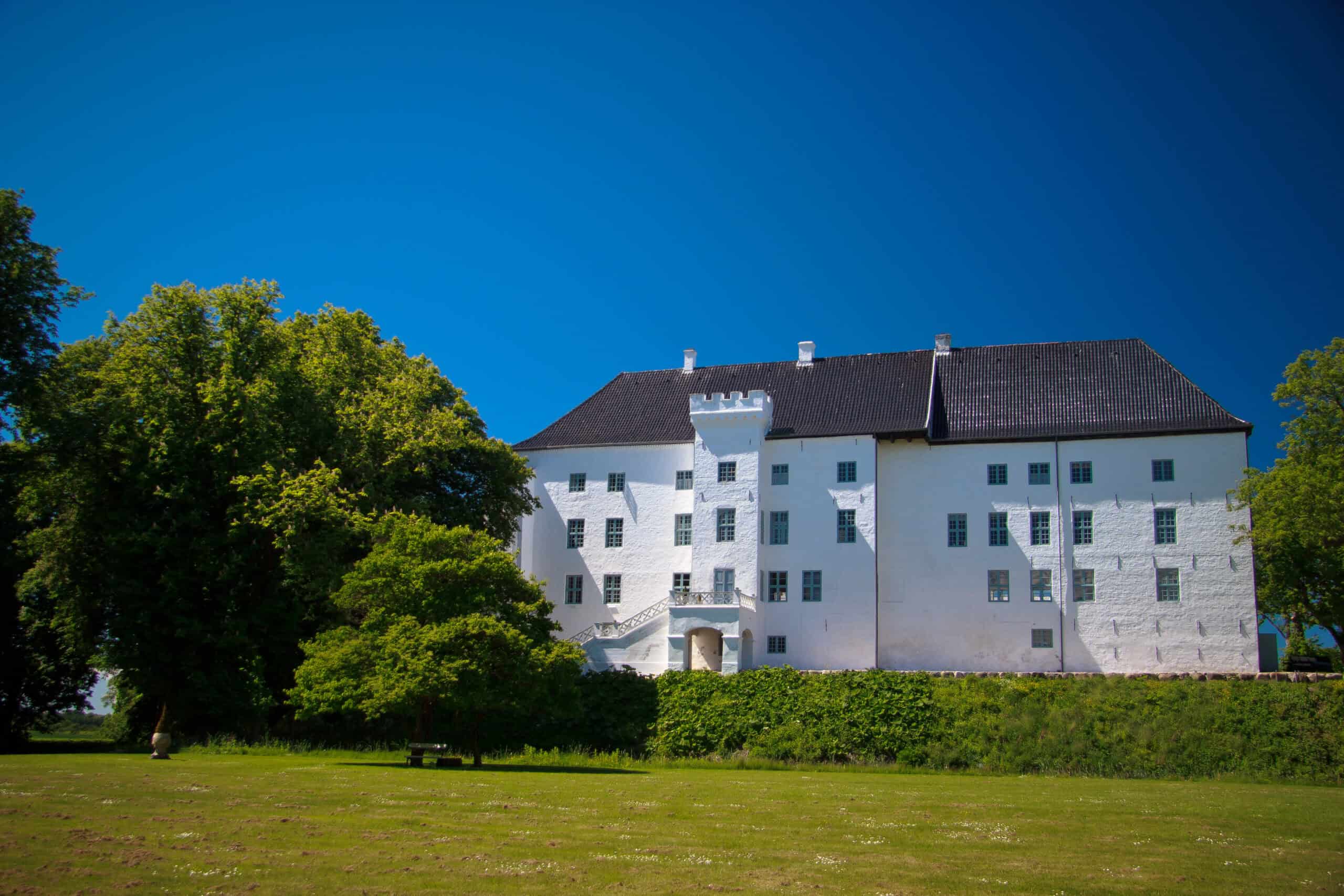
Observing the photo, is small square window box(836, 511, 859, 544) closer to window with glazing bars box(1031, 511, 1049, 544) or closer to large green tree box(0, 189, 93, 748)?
window with glazing bars box(1031, 511, 1049, 544)

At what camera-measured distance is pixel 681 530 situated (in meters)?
40.5

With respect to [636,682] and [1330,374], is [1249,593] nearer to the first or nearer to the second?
[1330,374]

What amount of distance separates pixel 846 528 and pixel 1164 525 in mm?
10658

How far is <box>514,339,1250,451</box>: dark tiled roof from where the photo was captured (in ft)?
122

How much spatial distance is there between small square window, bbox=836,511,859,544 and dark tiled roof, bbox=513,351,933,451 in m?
3.02

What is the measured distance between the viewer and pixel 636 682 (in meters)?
33.9

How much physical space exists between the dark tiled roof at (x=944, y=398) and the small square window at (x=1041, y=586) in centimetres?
482

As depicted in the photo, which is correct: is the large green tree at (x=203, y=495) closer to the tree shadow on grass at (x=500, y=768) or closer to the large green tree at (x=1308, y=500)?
the tree shadow on grass at (x=500, y=768)

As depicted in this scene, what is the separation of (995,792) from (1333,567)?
23723 millimetres

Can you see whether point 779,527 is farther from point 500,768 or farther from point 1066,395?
point 500,768

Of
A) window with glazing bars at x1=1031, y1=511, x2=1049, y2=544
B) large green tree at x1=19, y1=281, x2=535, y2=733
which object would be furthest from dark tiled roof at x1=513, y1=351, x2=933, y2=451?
large green tree at x1=19, y1=281, x2=535, y2=733

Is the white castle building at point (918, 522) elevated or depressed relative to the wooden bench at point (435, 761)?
elevated

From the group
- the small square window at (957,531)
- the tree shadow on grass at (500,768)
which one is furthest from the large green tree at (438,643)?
the small square window at (957,531)

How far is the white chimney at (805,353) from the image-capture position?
1740 inches
